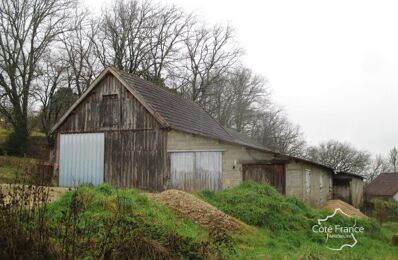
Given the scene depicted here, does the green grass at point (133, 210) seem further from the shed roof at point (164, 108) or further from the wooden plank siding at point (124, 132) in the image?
the wooden plank siding at point (124, 132)

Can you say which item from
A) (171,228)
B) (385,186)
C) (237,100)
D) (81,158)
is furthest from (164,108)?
(385,186)

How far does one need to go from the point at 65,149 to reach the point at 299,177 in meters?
12.7

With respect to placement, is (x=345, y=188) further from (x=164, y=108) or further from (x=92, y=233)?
(x=92, y=233)

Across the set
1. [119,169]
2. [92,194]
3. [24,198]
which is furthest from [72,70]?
[24,198]

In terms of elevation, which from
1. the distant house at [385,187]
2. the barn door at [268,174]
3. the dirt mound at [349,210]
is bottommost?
the distant house at [385,187]

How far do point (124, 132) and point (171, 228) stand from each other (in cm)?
1424

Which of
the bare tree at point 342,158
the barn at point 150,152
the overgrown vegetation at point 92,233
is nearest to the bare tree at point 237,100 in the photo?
the bare tree at point 342,158

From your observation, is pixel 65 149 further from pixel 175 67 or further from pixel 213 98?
pixel 213 98

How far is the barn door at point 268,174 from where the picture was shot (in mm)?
19531

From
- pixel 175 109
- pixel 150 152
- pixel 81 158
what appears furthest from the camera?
pixel 175 109

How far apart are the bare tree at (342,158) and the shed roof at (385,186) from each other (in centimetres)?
243

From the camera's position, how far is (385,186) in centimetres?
5662

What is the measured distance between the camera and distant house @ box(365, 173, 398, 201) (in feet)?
179
